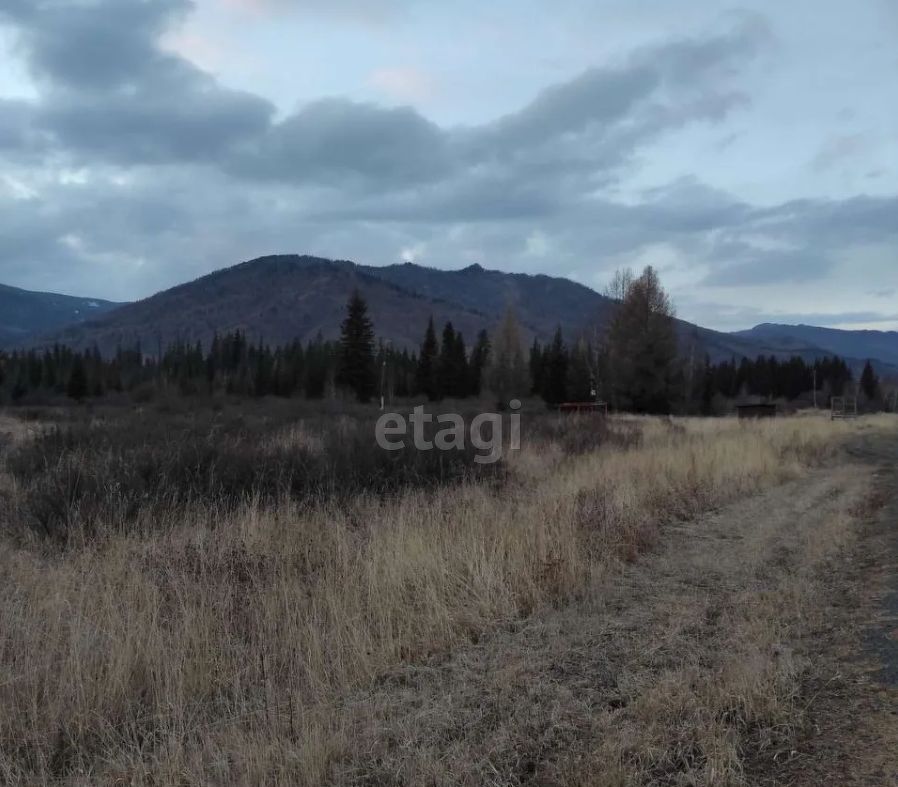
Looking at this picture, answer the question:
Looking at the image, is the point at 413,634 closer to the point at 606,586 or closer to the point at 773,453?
the point at 606,586

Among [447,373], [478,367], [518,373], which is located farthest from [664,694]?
[478,367]

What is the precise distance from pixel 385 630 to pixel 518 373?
55935mm

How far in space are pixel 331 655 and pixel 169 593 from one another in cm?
159

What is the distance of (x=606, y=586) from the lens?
5691 millimetres

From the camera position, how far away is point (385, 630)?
14.7ft

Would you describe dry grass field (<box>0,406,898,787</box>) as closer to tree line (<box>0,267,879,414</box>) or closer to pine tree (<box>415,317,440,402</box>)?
tree line (<box>0,267,879,414</box>)

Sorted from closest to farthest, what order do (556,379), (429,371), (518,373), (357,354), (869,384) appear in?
(357,354) → (518,373) → (556,379) → (429,371) → (869,384)

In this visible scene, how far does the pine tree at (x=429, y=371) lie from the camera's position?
2547 inches

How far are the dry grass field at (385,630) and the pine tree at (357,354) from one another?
42.5 metres

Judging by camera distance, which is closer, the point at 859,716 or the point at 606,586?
the point at 859,716

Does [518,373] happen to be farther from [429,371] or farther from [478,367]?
[478,367]

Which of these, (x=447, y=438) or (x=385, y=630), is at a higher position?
(x=447, y=438)

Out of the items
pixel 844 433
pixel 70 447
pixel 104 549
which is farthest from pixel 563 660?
pixel 844 433

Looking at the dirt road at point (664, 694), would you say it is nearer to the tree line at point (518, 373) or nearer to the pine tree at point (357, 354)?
the tree line at point (518, 373)
